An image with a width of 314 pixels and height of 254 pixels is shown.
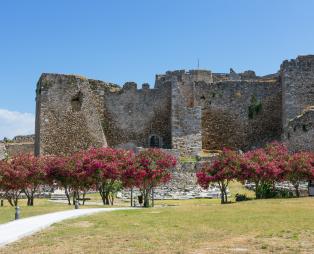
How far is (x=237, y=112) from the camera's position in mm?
50312

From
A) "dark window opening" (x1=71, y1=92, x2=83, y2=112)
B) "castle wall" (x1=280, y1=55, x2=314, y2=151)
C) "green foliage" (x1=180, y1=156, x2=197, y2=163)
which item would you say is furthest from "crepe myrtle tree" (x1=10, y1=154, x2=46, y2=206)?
"castle wall" (x1=280, y1=55, x2=314, y2=151)

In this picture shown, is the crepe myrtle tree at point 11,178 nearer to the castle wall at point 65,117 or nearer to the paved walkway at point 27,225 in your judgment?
the paved walkway at point 27,225

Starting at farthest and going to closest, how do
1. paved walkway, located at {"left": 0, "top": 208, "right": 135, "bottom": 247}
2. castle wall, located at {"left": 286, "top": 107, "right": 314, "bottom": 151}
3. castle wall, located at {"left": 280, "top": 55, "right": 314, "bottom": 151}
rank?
castle wall, located at {"left": 280, "top": 55, "right": 314, "bottom": 151}, castle wall, located at {"left": 286, "top": 107, "right": 314, "bottom": 151}, paved walkway, located at {"left": 0, "top": 208, "right": 135, "bottom": 247}

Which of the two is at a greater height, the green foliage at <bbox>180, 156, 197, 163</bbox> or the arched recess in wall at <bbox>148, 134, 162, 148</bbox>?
the arched recess in wall at <bbox>148, 134, 162, 148</bbox>

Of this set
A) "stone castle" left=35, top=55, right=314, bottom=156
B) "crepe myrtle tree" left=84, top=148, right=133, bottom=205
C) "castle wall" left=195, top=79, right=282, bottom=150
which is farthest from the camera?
"castle wall" left=195, top=79, right=282, bottom=150

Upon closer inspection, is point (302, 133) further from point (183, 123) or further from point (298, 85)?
point (183, 123)

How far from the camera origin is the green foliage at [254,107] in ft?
163

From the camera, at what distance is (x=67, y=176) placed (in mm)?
29875

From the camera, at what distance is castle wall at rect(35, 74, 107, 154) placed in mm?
45719

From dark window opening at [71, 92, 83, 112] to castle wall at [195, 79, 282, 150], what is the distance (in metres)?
10.3

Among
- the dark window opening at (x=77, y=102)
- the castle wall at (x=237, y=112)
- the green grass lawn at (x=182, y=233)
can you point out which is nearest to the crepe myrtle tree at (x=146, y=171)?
the green grass lawn at (x=182, y=233)

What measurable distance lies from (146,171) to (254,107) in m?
22.7

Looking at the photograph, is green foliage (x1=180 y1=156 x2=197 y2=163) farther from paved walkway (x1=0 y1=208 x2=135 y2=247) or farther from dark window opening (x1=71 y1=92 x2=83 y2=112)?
paved walkway (x1=0 y1=208 x2=135 y2=247)

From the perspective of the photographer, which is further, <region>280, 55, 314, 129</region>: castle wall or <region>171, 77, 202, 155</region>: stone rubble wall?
<region>171, 77, 202, 155</region>: stone rubble wall
